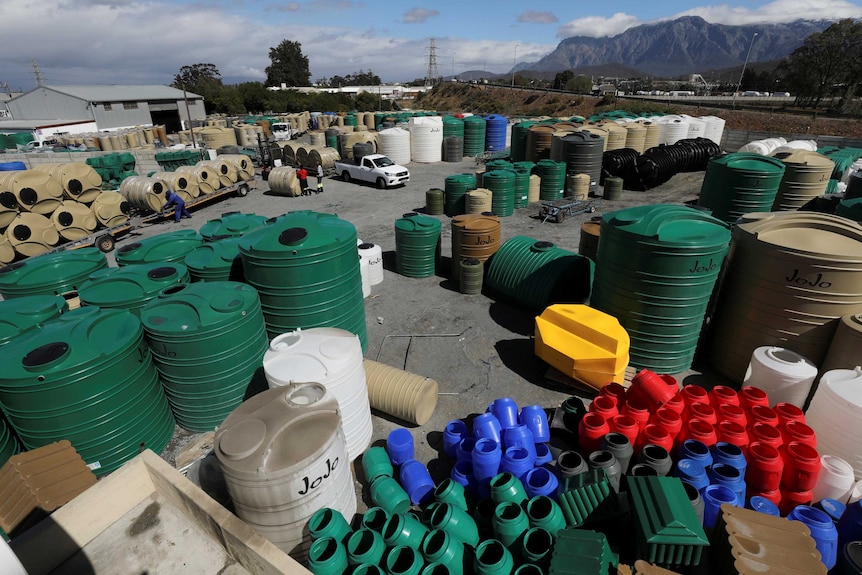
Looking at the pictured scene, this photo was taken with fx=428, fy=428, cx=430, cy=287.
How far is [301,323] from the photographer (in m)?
7.70

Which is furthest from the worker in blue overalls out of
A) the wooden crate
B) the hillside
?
the hillside

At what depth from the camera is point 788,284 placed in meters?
6.97

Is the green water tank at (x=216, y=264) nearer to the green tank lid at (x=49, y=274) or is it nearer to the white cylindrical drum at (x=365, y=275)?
the green tank lid at (x=49, y=274)

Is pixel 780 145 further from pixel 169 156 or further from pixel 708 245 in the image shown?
pixel 169 156

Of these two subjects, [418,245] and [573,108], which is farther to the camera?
[573,108]

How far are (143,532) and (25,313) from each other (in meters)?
4.54

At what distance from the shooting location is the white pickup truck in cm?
2328

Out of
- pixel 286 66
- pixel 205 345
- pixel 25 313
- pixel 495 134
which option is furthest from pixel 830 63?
pixel 286 66

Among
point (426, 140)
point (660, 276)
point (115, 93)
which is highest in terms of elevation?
point (115, 93)

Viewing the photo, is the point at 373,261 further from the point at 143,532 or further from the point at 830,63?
the point at 830,63

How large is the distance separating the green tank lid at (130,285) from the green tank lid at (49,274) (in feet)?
4.14

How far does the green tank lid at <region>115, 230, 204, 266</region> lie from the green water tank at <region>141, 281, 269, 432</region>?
7.45 feet

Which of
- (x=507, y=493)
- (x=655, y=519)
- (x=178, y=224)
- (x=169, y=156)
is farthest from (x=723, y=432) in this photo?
(x=169, y=156)

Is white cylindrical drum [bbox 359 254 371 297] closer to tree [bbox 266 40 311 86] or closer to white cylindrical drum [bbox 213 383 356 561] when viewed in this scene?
white cylindrical drum [bbox 213 383 356 561]
